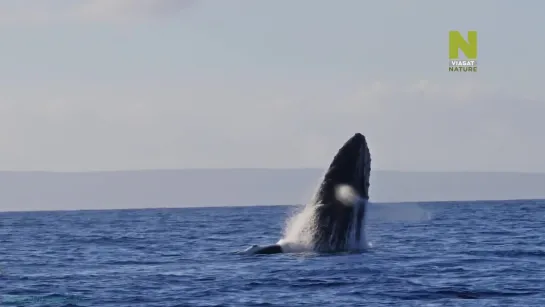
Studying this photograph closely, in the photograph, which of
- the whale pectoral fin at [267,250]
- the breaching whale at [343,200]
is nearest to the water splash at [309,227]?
the breaching whale at [343,200]

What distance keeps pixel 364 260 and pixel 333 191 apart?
2.05 metres

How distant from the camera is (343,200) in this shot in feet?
79.6

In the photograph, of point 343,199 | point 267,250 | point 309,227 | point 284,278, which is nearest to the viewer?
point 284,278

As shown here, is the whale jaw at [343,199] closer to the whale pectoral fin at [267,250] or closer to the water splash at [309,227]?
the water splash at [309,227]

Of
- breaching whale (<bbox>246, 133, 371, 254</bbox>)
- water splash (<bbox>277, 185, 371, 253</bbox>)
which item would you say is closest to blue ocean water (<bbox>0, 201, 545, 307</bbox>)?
water splash (<bbox>277, 185, 371, 253</bbox>)

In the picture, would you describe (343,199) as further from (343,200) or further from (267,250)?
(267,250)

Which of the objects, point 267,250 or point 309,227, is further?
point 267,250

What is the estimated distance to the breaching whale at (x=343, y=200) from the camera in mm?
23812

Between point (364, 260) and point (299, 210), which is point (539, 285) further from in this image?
point (299, 210)

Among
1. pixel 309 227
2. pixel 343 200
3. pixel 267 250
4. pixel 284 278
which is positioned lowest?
pixel 284 278

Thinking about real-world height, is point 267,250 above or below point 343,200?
below

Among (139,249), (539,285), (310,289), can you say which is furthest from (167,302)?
(139,249)

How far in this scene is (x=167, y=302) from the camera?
18.8 meters

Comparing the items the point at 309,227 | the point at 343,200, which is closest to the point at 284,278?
the point at 343,200
